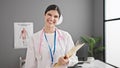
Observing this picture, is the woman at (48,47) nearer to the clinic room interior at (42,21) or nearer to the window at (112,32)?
the clinic room interior at (42,21)

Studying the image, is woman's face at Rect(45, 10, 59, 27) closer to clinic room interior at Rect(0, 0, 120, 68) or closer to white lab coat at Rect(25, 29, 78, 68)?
white lab coat at Rect(25, 29, 78, 68)

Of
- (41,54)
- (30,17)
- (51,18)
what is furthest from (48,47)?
(30,17)

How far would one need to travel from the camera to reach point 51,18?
4.66 feet

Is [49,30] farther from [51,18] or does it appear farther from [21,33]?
[21,33]

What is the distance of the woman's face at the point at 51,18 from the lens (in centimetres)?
143

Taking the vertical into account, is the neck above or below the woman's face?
below

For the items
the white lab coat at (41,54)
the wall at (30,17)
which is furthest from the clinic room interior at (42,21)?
the white lab coat at (41,54)

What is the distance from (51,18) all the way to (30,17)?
228 cm

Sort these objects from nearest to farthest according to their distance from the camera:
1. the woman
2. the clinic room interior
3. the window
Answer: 1. the woman
2. the window
3. the clinic room interior

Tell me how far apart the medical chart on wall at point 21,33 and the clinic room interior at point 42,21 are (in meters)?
0.02

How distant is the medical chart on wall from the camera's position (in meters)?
3.57

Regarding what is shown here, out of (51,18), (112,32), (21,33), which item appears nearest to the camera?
(51,18)

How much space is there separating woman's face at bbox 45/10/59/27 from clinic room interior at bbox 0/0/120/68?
6.31 ft

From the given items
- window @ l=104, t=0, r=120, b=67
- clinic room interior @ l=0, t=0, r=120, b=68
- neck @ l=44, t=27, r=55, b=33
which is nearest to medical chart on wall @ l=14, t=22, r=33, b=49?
clinic room interior @ l=0, t=0, r=120, b=68
